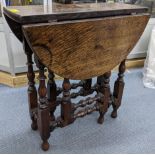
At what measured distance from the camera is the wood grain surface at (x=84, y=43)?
1.05m

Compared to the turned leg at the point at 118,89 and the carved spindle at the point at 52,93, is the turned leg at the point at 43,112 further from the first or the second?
the turned leg at the point at 118,89

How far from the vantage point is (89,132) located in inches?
64.4

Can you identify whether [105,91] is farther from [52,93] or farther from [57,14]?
[57,14]

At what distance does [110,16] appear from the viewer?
4.18ft

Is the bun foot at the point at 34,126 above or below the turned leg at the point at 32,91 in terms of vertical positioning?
below

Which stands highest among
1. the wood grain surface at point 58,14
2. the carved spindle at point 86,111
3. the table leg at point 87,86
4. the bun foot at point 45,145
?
the wood grain surface at point 58,14

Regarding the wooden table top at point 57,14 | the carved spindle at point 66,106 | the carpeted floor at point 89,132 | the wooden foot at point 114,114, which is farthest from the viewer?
the wooden foot at point 114,114

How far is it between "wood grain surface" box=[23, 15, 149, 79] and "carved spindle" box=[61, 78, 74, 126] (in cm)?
12

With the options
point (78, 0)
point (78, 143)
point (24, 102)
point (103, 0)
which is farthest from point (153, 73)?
point (24, 102)

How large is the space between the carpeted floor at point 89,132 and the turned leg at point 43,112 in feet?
0.39

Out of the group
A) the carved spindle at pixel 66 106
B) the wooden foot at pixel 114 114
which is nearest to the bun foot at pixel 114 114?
the wooden foot at pixel 114 114

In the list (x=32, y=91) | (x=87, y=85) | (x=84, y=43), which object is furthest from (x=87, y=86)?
(x=84, y=43)

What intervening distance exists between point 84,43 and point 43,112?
50 centimetres

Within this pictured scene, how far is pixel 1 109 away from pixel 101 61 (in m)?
1.08
